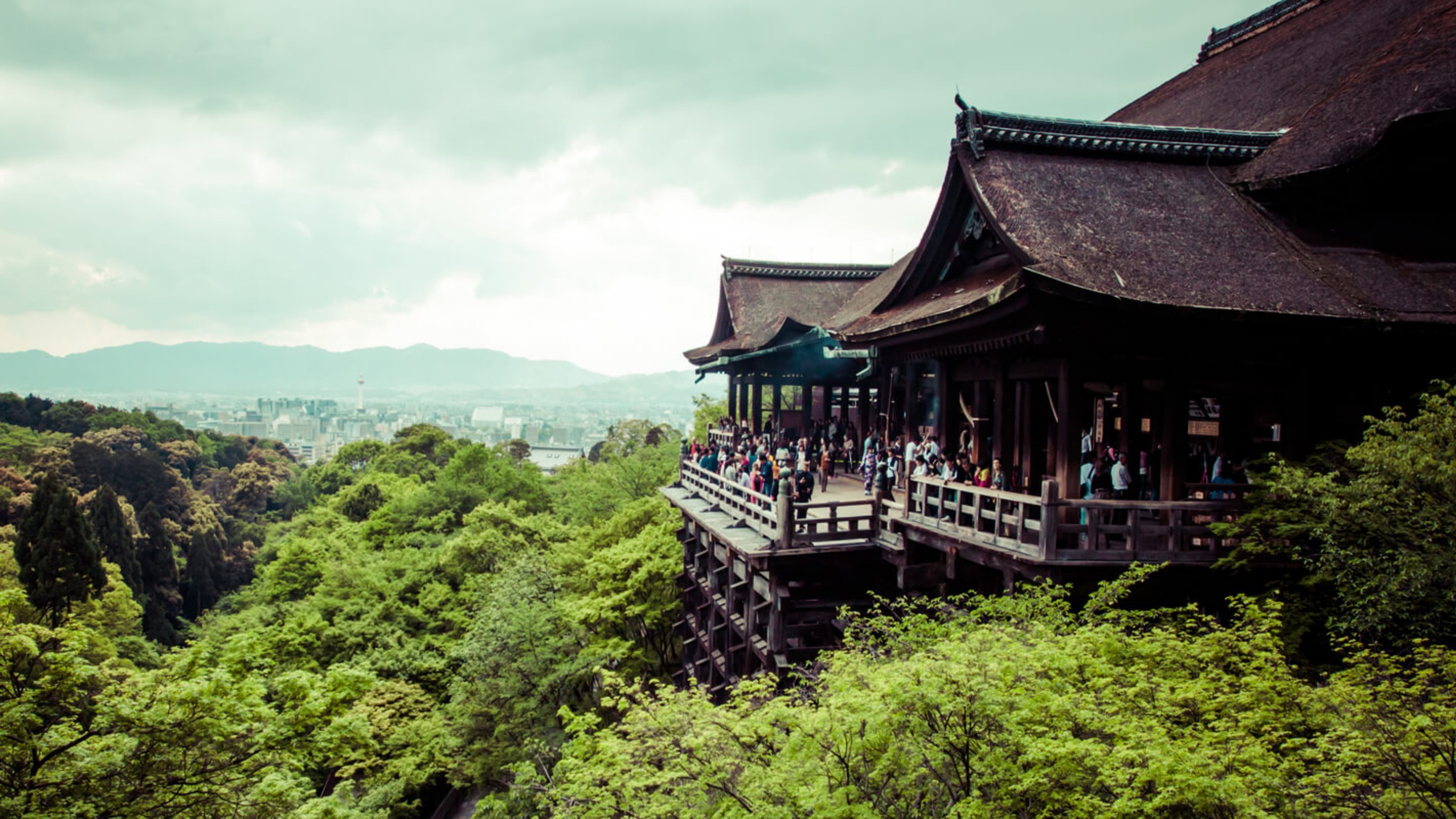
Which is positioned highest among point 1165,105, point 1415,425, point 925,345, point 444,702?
point 1165,105

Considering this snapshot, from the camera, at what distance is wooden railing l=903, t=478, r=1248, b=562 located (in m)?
9.58

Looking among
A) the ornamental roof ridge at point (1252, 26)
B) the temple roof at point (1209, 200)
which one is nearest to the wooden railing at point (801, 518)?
the temple roof at point (1209, 200)

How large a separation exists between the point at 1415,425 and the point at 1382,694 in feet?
12.4

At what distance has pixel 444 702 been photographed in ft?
83.6

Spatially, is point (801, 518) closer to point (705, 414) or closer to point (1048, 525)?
point (1048, 525)

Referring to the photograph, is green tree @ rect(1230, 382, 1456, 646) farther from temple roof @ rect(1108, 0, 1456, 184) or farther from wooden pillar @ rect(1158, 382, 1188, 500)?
temple roof @ rect(1108, 0, 1456, 184)

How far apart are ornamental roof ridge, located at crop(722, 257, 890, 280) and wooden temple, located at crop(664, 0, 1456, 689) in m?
11.7

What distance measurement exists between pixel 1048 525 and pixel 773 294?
61.7 feet

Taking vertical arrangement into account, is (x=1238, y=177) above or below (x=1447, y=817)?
above

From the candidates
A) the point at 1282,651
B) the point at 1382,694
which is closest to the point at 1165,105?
the point at 1282,651

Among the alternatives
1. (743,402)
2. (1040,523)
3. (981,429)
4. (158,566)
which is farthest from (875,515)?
(158,566)

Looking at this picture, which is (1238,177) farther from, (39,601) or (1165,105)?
(39,601)

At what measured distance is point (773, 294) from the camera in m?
27.4

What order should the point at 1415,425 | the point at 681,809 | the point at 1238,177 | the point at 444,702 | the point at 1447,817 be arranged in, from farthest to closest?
the point at 444,702 < the point at 1238,177 < the point at 1415,425 < the point at 681,809 < the point at 1447,817
